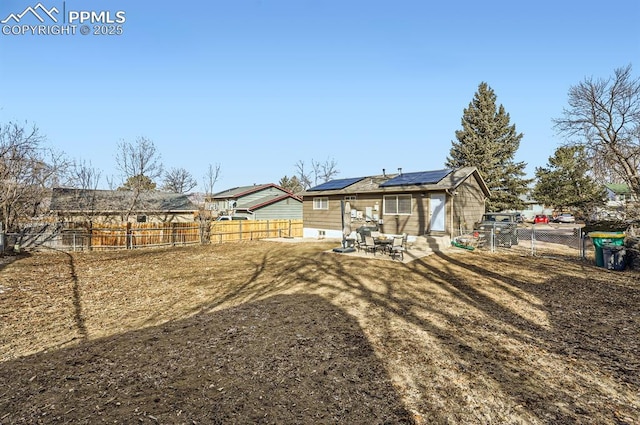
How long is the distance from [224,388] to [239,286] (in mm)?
5708

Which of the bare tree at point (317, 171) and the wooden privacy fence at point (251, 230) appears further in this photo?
the bare tree at point (317, 171)

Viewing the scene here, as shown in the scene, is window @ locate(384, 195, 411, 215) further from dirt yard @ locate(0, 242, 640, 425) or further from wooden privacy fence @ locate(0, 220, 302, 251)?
wooden privacy fence @ locate(0, 220, 302, 251)

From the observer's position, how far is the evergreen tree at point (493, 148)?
33.5 meters

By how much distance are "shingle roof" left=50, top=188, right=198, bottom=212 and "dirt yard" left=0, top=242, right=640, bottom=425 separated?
13.8 metres

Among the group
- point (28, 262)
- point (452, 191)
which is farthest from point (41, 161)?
point (452, 191)

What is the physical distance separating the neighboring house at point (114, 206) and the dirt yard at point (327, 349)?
12.0 m

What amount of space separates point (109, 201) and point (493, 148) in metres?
37.6

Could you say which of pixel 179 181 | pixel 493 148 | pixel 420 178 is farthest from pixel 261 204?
pixel 179 181

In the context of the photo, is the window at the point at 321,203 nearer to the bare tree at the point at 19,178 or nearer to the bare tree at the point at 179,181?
the bare tree at the point at 19,178

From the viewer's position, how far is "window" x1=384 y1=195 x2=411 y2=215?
1752 cm

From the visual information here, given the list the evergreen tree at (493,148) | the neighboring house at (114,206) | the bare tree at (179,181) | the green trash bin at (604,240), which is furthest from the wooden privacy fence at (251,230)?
the bare tree at (179,181)

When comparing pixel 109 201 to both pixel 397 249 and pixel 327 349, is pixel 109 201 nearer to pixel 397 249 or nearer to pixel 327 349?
pixel 397 249

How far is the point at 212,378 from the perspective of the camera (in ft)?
13.5

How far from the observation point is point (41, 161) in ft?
56.8
